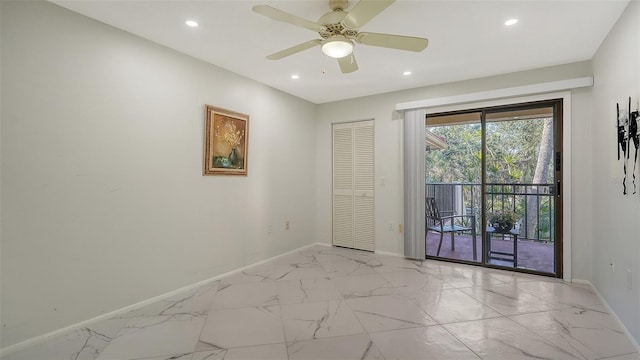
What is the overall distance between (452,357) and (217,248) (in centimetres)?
245

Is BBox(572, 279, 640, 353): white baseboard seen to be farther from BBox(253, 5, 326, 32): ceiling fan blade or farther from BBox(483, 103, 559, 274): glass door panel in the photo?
BBox(253, 5, 326, 32): ceiling fan blade

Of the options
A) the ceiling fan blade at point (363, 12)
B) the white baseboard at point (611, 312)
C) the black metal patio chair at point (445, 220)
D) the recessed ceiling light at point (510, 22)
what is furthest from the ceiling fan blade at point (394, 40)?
the black metal patio chair at point (445, 220)

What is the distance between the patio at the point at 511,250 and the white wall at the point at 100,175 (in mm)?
3023

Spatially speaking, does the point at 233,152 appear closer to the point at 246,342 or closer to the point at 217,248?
the point at 217,248

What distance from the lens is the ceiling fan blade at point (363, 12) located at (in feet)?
5.09

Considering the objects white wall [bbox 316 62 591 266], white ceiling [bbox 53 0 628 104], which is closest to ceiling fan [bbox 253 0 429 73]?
white ceiling [bbox 53 0 628 104]

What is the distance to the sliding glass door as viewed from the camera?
3.34 meters

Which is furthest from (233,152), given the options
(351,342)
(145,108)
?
(351,342)

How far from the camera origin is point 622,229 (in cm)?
211

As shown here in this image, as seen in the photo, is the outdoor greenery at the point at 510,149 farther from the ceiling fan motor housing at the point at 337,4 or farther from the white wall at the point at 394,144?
the ceiling fan motor housing at the point at 337,4

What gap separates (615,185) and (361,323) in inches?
90.2

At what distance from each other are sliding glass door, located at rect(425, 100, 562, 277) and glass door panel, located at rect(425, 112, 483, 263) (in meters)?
0.03

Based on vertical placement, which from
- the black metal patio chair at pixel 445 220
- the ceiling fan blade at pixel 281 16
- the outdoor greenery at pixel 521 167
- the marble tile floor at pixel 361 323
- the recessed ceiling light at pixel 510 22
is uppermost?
the recessed ceiling light at pixel 510 22

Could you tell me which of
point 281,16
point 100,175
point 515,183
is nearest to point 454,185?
point 515,183
